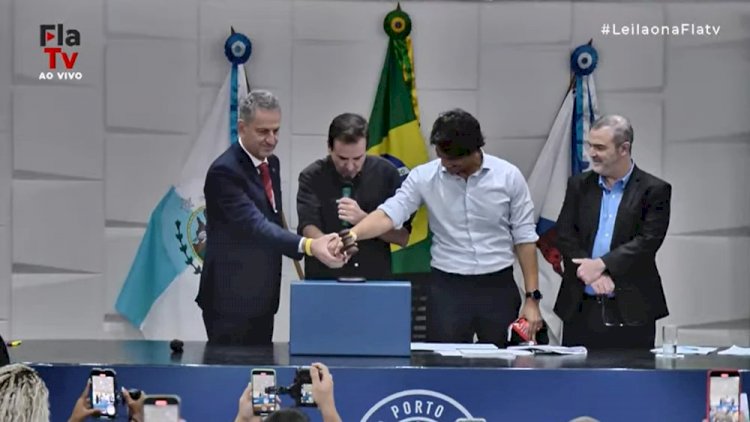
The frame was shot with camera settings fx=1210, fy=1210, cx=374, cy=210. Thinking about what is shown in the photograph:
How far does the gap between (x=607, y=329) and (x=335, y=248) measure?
1.19 metres

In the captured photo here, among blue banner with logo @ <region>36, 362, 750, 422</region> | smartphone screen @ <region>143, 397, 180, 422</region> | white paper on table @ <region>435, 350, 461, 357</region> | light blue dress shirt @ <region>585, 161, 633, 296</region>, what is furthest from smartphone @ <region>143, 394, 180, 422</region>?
light blue dress shirt @ <region>585, 161, 633, 296</region>

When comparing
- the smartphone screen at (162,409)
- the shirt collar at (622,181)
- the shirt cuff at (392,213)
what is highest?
the shirt collar at (622,181)

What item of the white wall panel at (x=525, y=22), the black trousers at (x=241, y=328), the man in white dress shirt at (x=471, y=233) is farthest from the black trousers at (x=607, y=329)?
the black trousers at (x=241, y=328)

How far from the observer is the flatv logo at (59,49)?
5.82 metres

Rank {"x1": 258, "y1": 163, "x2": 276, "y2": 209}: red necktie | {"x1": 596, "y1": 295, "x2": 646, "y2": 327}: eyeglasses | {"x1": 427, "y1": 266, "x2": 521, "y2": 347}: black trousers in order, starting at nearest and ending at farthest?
{"x1": 596, "y1": 295, "x2": 646, "y2": 327}: eyeglasses < {"x1": 427, "y1": 266, "x2": 521, "y2": 347}: black trousers < {"x1": 258, "y1": 163, "x2": 276, "y2": 209}: red necktie

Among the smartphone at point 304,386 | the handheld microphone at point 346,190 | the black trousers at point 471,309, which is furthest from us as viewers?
the handheld microphone at point 346,190

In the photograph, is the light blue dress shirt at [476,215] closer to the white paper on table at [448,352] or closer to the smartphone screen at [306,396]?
the white paper on table at [448,352]

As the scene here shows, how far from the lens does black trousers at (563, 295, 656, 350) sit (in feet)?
16.6

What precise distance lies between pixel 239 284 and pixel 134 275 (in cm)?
55

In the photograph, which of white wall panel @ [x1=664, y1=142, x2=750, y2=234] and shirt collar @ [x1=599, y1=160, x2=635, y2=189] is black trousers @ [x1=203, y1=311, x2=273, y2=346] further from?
white wall panel @ [x1=664, y1=142, x2=750, y2=234]

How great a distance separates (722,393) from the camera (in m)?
3.84

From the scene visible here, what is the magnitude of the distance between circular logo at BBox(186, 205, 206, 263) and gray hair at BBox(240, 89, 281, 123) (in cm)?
53

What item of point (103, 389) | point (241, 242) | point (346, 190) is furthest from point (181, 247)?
point (103, 389)

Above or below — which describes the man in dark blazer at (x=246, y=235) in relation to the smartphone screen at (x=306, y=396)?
above
